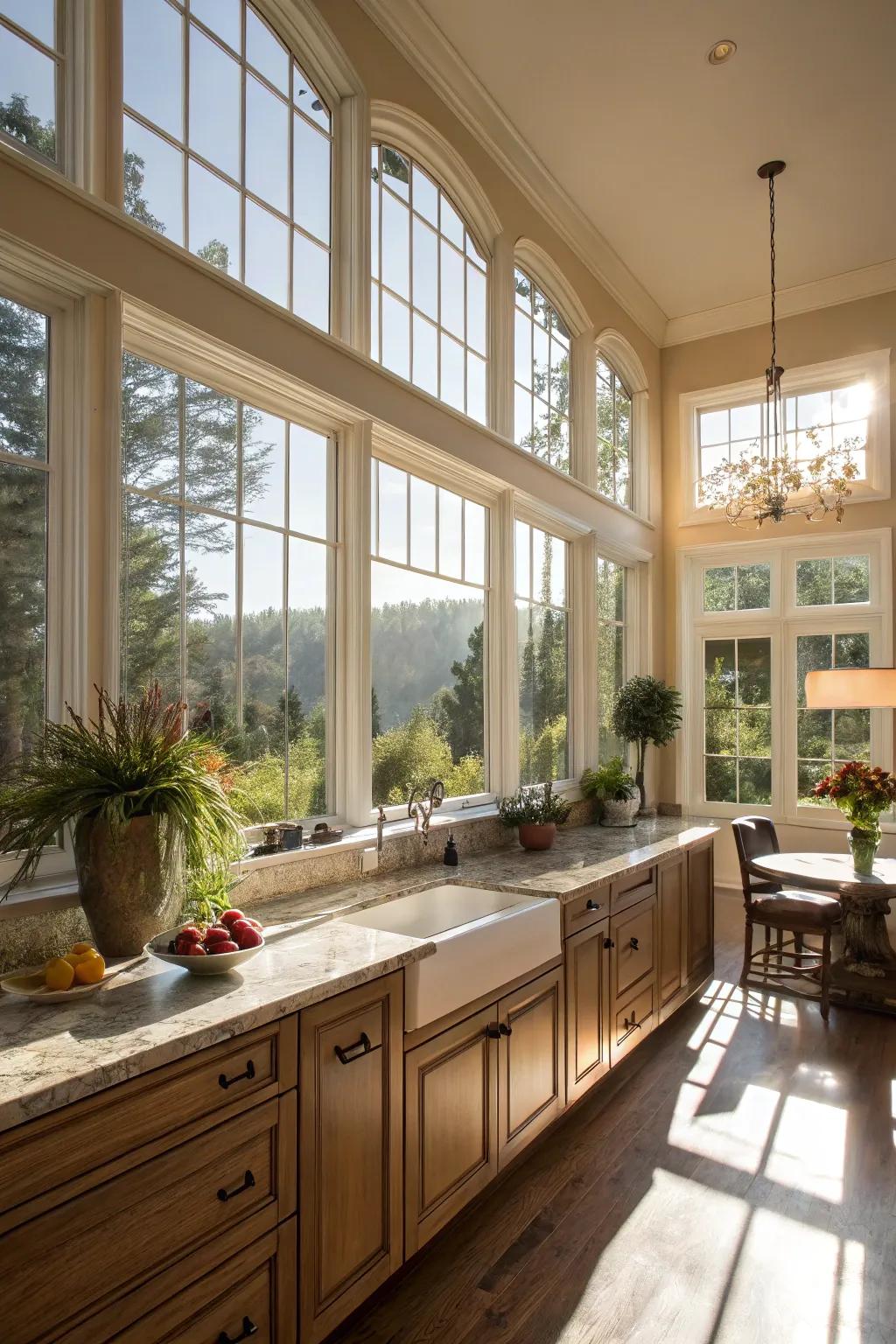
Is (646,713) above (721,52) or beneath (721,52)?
beneath

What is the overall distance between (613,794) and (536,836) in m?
1.17

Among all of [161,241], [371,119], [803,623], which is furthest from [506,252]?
[803,623]

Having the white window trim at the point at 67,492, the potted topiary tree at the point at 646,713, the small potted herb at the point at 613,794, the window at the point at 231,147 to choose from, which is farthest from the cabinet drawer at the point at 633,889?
the window at the point at 231,147

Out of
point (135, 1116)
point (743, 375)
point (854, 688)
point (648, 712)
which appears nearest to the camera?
point (135, 1116)

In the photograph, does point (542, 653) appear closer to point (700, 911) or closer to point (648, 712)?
point (648, 712)

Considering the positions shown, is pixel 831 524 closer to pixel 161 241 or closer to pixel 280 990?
pixel 161 241

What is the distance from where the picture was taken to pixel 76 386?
2.17 meters

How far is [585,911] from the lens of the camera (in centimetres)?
307

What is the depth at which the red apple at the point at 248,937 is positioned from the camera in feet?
6.15

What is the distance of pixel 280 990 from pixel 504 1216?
1.31 metres

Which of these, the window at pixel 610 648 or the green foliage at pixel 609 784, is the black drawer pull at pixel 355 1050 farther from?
the window at pixel 610 648

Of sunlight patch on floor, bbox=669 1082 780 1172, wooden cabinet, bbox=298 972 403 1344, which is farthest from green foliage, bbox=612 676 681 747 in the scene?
wooden cabinet, bbox=298 972 403 1344

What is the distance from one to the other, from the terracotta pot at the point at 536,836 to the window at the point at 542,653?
0.70 meters

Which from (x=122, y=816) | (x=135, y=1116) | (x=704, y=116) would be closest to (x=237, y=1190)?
(x=135, y=1116)
